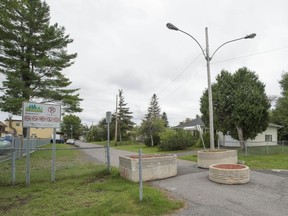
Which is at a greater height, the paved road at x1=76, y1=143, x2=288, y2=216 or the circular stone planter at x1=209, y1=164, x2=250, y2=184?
the circular stone planter at x1=209, y1=164, x2=250, y2=184

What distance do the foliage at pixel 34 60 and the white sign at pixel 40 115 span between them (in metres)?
8.56

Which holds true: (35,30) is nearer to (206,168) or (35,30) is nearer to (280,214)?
(206,168)

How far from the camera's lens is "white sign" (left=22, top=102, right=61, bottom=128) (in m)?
9.46

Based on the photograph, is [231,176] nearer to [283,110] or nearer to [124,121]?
[283,110]

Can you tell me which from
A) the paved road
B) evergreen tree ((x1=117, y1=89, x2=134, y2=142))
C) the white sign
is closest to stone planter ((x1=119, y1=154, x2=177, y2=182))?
the paved road

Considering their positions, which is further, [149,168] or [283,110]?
[283,110]

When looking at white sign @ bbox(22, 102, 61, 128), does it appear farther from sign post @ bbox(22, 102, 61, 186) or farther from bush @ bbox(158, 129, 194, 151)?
bush @ bbox(158, 129, 194, 151)

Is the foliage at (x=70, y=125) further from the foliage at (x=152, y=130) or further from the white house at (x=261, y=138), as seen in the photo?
the white house at (x=261, y=138)

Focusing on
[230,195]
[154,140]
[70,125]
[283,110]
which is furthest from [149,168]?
[70,125]

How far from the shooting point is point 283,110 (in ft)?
93.7

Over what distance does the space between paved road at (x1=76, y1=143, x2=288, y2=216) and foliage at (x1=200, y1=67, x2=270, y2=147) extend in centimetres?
1243

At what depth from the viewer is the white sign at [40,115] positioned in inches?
372

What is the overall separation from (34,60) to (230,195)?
56.9 feet

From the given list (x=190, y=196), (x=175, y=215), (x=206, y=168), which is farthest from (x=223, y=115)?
(x=175, y=215)
